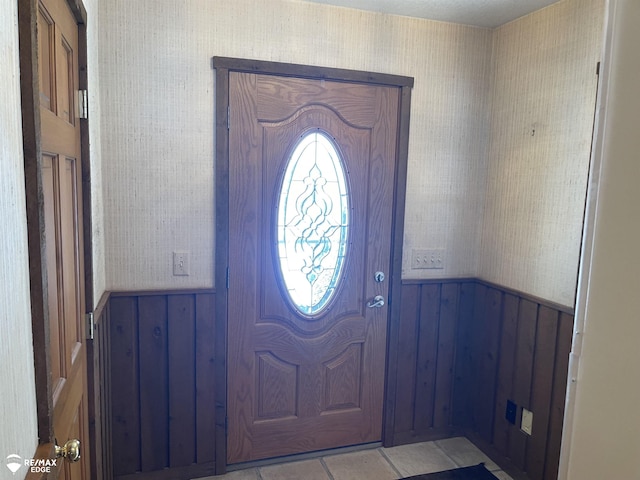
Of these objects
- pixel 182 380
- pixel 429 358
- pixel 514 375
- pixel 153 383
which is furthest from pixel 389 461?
pixel 153 383

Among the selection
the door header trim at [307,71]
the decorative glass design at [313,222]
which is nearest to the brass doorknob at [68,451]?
the decorative glass design at [313,222]

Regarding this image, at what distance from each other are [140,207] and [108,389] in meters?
0.87

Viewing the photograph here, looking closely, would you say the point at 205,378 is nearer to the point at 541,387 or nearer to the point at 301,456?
the point at 301,456

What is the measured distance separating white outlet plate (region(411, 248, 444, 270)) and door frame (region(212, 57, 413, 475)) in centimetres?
11

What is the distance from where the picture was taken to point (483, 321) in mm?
2732

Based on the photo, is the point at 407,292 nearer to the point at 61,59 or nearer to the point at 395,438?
the point at 395,438

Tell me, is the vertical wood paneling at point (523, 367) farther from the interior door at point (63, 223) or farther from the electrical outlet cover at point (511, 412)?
the interior door at point (63, 223)

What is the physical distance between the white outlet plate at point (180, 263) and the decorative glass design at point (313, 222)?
1.56ft

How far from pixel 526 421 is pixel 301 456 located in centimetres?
124

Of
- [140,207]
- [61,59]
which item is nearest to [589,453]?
[61,59]

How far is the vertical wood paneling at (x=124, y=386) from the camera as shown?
2.21 meters

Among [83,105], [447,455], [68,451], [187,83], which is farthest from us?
[447,455]

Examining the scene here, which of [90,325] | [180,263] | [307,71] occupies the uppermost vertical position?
[307,71]

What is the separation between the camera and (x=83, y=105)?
1.57 metres
